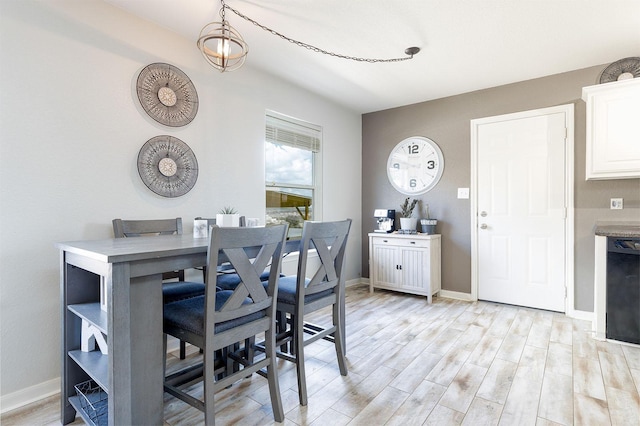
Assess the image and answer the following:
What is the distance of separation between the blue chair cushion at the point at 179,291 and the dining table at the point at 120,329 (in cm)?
36

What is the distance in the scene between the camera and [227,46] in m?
1.90

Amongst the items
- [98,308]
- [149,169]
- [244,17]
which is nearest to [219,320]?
[98,308]

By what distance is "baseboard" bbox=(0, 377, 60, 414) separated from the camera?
178cm

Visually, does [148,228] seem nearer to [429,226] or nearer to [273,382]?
[273,382]

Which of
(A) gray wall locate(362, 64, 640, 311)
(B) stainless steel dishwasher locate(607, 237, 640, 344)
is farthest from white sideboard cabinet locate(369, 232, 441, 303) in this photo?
(B) stainless steel dishwasher locate(607, 237, 640, 344)

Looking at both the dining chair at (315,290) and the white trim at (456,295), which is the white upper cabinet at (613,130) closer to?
the white trim at (456,295)

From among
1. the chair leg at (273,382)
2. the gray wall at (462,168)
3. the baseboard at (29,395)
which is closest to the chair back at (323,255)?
the chair leg at (273,382)

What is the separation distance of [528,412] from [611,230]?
182 cm

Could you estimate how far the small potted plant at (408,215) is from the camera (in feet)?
13.3

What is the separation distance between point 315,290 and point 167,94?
6.21 ft

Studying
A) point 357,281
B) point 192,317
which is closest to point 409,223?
point 357,281

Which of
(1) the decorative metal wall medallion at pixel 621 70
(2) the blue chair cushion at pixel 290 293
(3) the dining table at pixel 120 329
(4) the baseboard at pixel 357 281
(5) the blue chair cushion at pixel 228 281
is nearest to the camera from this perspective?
(3) the dining table at pixel 120 329

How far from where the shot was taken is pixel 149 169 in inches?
94.1

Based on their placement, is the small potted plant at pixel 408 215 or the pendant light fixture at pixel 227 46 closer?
the pendant light fixture at pixel 227 46
